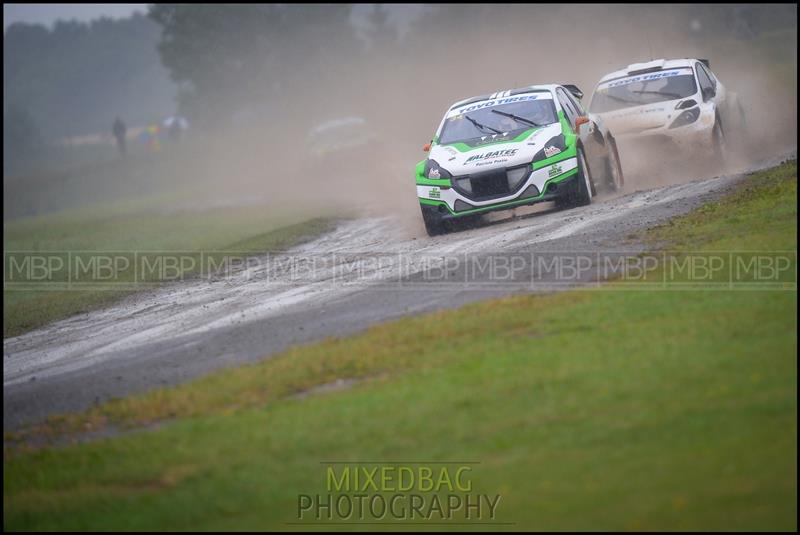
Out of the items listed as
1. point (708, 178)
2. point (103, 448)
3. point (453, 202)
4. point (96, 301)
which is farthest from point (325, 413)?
point (708, 178)

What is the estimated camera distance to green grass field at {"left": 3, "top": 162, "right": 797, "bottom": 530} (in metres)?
4.95

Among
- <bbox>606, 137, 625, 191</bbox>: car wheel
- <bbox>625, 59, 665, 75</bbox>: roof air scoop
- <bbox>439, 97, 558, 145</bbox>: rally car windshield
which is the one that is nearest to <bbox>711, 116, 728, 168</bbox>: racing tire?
<bbox>625, 59, 665, 75</bbox>: roof air scoop

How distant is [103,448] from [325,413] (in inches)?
52.8

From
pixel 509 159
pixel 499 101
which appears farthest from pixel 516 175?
pixel 499 101

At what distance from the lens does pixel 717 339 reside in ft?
22.3

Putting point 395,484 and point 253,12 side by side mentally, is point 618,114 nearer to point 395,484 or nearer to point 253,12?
point 395,484

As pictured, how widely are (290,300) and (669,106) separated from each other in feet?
28.1

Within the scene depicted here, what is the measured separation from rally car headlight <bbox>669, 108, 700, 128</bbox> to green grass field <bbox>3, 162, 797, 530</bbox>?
902 centimetres

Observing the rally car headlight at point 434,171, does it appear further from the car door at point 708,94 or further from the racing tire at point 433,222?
the car door at point 708,94

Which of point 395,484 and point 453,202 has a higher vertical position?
point 453,202

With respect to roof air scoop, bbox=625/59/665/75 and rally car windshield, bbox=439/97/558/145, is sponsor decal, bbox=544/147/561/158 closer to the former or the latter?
rally car windshield, bbox=439/97/558/145

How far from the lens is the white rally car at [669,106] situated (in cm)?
1669

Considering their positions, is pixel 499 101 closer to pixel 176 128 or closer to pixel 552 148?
pixel 552 148

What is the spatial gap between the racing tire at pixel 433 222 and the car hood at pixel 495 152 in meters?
0.60
